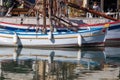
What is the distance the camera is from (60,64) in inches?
1150

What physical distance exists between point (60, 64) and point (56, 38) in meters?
10.1

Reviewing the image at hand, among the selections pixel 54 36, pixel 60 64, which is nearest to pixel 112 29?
pixel 54 36

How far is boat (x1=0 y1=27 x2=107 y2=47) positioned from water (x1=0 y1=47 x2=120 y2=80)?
0.75 meters

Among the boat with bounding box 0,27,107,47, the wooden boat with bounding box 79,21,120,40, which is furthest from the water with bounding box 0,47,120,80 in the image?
the wooden boat with bounding box 79,21,120,40

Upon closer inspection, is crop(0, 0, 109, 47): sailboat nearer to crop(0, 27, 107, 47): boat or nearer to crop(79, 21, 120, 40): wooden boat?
crop(0, 27, 107, 47): boat

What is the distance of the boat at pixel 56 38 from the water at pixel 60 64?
29.4 inches

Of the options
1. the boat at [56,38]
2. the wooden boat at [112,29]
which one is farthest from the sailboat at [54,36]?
the wooden boat at [112,29]

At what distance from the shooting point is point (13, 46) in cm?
3991

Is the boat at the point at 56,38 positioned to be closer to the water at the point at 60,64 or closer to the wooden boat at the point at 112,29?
the water at the point at 60,64

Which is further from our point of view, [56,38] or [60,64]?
[56,38]

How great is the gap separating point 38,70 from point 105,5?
20751mm

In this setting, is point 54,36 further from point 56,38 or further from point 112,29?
point 112,29

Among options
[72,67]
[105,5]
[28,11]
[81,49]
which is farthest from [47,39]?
[72,67]

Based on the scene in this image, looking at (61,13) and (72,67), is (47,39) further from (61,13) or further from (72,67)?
(72,67)
